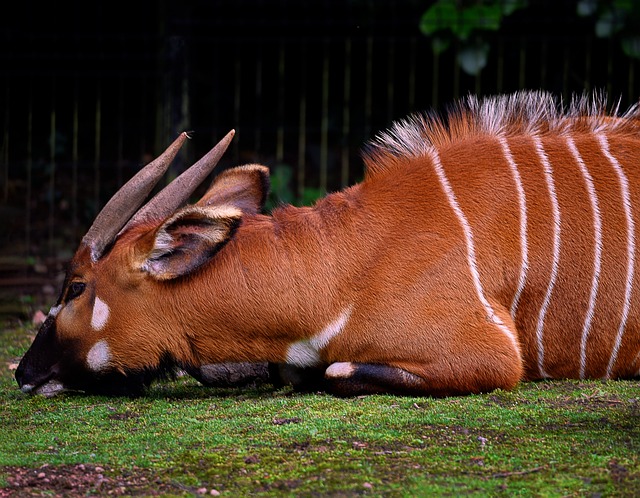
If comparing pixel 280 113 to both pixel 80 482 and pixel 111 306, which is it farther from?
pixel 80 482

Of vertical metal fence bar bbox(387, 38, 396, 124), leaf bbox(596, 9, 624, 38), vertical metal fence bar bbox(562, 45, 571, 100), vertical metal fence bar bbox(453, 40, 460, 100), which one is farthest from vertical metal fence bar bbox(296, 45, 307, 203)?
leaf bbox(596, 9, 624, 38)

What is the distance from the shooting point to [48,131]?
31.3 feet

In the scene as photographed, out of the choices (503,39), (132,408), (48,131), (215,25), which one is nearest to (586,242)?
(132,408)

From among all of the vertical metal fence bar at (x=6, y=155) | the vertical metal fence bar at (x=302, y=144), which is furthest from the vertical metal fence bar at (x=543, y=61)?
the vertical metal fence bar at (x=6, y=155)

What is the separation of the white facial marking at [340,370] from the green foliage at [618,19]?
4.98m

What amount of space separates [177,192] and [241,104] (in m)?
5.63

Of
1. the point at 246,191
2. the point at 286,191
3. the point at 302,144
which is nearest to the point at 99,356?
the point at 246,191

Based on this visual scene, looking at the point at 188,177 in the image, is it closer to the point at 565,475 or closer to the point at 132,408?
the point at 132,408

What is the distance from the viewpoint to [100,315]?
14.5 ft

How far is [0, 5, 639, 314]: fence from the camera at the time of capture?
8.59m

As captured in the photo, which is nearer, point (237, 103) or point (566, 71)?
point (566, 71)

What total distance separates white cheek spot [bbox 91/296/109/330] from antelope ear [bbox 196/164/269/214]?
59 centimetres

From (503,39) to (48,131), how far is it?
12.0 feet

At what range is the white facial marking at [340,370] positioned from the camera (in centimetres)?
422
